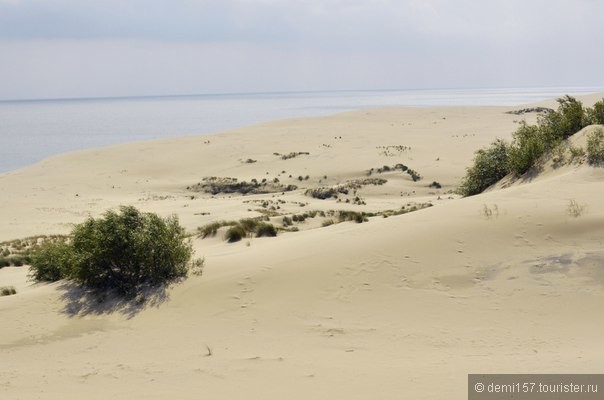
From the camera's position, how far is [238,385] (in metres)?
7.18

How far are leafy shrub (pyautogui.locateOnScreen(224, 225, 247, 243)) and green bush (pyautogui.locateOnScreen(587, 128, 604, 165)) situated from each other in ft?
26.8

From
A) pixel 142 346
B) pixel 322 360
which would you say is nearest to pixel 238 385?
pixel 322 360

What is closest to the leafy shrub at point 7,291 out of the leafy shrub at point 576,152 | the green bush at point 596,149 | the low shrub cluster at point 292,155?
the green bush at point 596,149

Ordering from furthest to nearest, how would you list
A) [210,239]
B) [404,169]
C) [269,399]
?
[404,169]
[210,239]
[269,399]

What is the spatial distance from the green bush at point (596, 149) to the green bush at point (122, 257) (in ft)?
30.6

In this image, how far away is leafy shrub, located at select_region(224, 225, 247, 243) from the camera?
1480 centimetres

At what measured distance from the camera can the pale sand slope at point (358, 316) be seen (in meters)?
7.25

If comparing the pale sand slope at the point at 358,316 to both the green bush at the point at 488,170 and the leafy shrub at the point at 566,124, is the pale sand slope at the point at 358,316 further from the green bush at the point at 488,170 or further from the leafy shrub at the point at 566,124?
the leafy shrub at the point at 566,124

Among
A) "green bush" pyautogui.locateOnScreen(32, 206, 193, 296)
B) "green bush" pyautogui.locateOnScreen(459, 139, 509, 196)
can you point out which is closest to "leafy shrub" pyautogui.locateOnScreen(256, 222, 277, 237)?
"green bush" pyautogui.locateOnScreen(32, 206, 193, 296)

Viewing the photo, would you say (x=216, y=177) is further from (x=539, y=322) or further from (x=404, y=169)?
(x=539, y=322)

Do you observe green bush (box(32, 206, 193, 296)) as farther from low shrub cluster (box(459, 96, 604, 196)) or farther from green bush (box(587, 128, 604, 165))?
low shrub cluster (box(459, 96, 604, 196))

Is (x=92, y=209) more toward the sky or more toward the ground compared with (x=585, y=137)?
more toward the ground

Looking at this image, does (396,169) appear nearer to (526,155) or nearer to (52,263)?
(526,155)

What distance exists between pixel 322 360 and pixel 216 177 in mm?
31158
